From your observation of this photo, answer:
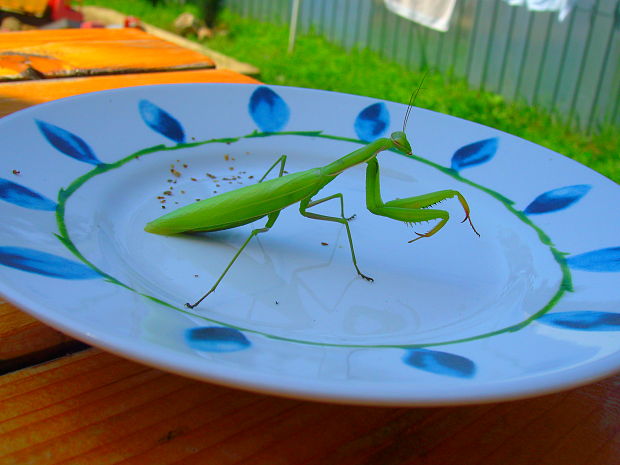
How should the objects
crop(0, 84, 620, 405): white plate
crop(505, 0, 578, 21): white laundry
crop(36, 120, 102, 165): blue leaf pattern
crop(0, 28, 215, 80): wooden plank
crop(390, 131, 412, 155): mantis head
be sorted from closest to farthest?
crop(0, 84, 620, 405): white plate
crop(36, 120, 102, 165): blue leaf pattern
crop(390, 131, 412, 155): mantis head
crop(0, 28, 215, 80): wooden plank
crop(505, 0, 578, 21): white laundry

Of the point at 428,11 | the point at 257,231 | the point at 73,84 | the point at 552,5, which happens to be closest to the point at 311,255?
the point at 257,231

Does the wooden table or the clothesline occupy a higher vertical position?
the clothesline

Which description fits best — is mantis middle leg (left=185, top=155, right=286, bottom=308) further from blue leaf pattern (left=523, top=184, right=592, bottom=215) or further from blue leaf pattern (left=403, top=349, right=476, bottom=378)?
blue leaf pattern (left=523, top=184, right=592, bottom=215)

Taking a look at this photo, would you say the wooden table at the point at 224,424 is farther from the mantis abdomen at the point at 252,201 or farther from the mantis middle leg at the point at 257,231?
the mantis abdomen at the point at 252,201

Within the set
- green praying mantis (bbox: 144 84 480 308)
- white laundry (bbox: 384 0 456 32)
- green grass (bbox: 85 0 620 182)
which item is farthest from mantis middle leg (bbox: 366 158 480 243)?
white laundry (bbox: 384 0 456 32)

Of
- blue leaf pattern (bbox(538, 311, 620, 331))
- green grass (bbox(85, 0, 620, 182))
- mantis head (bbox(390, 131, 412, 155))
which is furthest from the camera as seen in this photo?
green grass (bbox(85, 0, 620, 182))

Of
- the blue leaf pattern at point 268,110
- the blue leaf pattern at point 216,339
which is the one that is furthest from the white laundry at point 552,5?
the blue leaf pattern at point 216,339

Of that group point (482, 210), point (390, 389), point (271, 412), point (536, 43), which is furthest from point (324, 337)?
point (536, 43)
